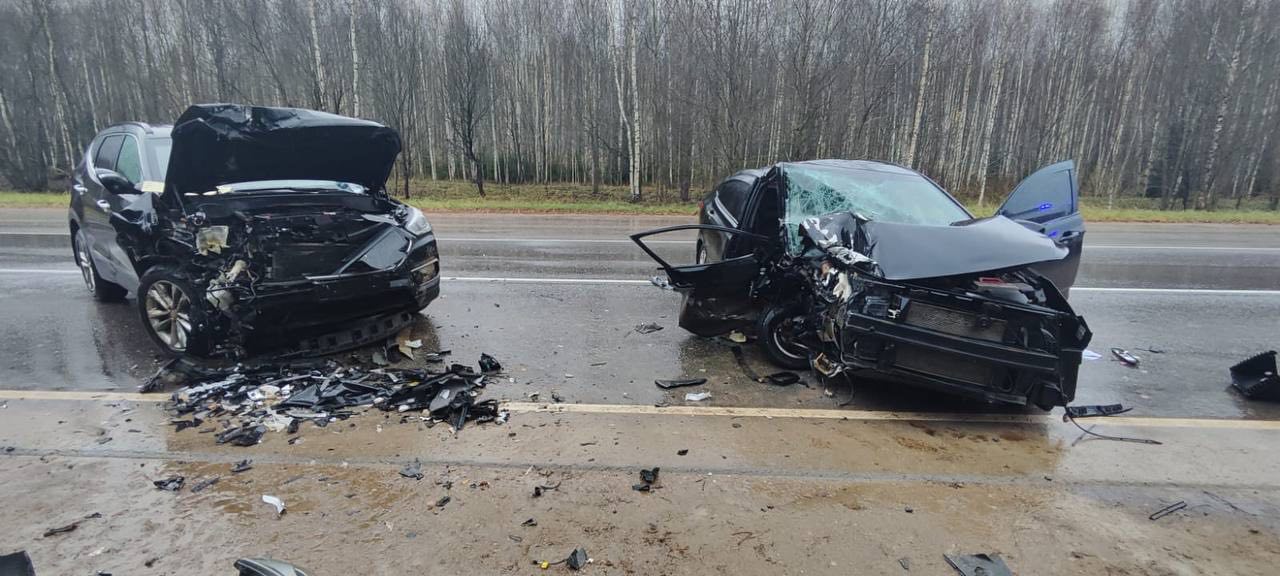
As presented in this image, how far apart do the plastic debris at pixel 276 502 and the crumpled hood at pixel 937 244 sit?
3.71 metres

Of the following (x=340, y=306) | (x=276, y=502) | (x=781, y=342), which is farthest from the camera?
(x=781, y=342)

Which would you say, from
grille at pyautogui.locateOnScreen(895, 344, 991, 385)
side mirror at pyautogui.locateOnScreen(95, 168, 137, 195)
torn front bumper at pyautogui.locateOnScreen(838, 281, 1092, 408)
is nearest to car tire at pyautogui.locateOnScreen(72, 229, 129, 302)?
side mirror at pyautogui.locateOnScreen(95, 168, 137, 195)

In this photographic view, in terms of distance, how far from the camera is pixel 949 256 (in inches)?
162

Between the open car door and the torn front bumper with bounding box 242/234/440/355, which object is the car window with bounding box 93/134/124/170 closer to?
the torn front bumper with bounding box 242/234/440/355

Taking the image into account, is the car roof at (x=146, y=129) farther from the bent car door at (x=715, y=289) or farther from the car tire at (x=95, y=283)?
the bent car door at (x=715, y=289)

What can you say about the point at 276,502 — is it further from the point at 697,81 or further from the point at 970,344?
the point at 697,81

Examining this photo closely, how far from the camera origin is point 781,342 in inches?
198

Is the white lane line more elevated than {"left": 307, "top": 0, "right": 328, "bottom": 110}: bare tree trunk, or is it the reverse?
{"left": 307, "top": 0, "right": 328, "bottom": 110}: bare tree trunk

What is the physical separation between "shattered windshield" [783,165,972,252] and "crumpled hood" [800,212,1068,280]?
1.09 feet

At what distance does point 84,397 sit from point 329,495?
2578 millimetres

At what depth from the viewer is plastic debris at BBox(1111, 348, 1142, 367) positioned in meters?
5.27

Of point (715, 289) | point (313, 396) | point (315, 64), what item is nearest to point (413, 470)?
point (313, 396)

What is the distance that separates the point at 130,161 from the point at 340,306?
9.79ft

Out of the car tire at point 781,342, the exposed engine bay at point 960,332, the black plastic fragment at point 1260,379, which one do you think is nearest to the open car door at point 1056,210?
the black plastic fragment at point 1260,379
